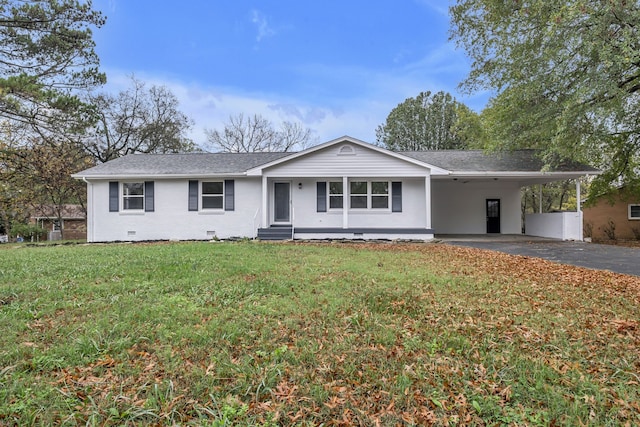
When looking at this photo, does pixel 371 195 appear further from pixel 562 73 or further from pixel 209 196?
pixel 562 73

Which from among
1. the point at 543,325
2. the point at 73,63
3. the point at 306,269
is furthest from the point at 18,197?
the point at 543,325

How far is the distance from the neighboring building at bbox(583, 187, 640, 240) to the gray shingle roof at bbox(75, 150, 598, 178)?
6824 millimetres

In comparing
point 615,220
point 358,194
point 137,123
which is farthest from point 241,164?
point 615,220

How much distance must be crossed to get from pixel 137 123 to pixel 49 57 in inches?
733

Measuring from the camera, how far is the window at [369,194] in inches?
580

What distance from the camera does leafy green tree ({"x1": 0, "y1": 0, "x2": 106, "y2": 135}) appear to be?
358 inches

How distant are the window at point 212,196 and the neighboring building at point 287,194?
0.14 ft

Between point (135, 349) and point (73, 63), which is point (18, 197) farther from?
point (135, 349)

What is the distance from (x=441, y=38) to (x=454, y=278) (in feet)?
48.2

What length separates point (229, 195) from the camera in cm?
1462

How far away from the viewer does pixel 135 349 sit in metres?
3.20

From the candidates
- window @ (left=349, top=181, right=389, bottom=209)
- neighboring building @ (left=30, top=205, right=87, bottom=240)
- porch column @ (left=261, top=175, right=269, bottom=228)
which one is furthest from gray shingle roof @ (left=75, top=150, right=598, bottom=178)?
neighboring building @ (left=30, top=205, right=87, bottom=240)

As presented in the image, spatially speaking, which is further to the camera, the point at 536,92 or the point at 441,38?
the point at 441,38

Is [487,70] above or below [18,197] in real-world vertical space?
above
